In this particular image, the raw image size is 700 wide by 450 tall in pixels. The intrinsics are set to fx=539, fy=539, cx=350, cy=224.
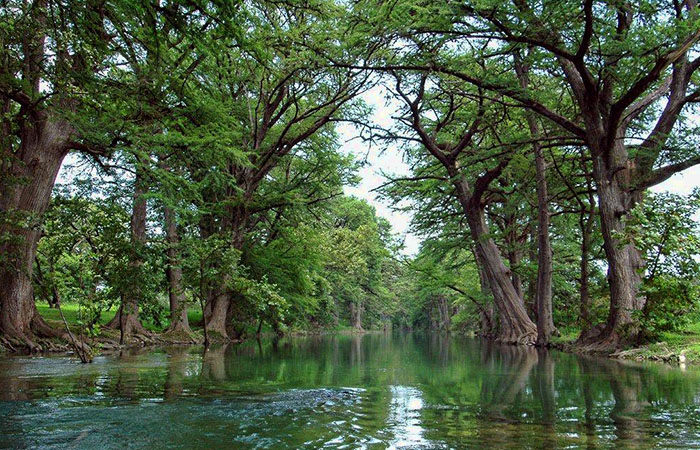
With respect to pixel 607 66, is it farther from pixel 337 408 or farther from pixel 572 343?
pixel 337 408

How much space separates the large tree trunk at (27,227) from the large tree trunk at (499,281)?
14.3 m

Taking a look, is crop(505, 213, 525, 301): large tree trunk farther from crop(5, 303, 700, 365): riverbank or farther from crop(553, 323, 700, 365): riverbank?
crop(553, 323, 700, 365): riverbank

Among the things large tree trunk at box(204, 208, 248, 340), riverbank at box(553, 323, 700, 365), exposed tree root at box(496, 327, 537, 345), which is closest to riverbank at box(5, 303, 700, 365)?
riverbank at box(553, 323, 700, 365)

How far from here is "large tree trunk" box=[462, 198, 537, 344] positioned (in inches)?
819

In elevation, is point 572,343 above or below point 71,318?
above

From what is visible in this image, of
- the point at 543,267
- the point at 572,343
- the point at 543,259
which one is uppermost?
the point at 543,259

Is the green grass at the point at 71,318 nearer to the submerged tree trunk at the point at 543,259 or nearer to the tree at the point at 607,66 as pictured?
the tree at the point at 607,66

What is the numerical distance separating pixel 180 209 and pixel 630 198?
11913 mm

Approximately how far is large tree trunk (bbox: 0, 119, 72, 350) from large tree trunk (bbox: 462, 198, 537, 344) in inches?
564

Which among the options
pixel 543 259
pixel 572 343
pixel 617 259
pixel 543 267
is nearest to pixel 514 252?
pixel 543 267

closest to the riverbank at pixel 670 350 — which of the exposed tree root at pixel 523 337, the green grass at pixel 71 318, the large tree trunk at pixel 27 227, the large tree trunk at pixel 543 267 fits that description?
the large tree trunk at pixel 543 267

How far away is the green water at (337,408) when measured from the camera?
4.21 metres

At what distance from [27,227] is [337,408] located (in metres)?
9.49

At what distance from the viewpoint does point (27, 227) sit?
39.1 feet
